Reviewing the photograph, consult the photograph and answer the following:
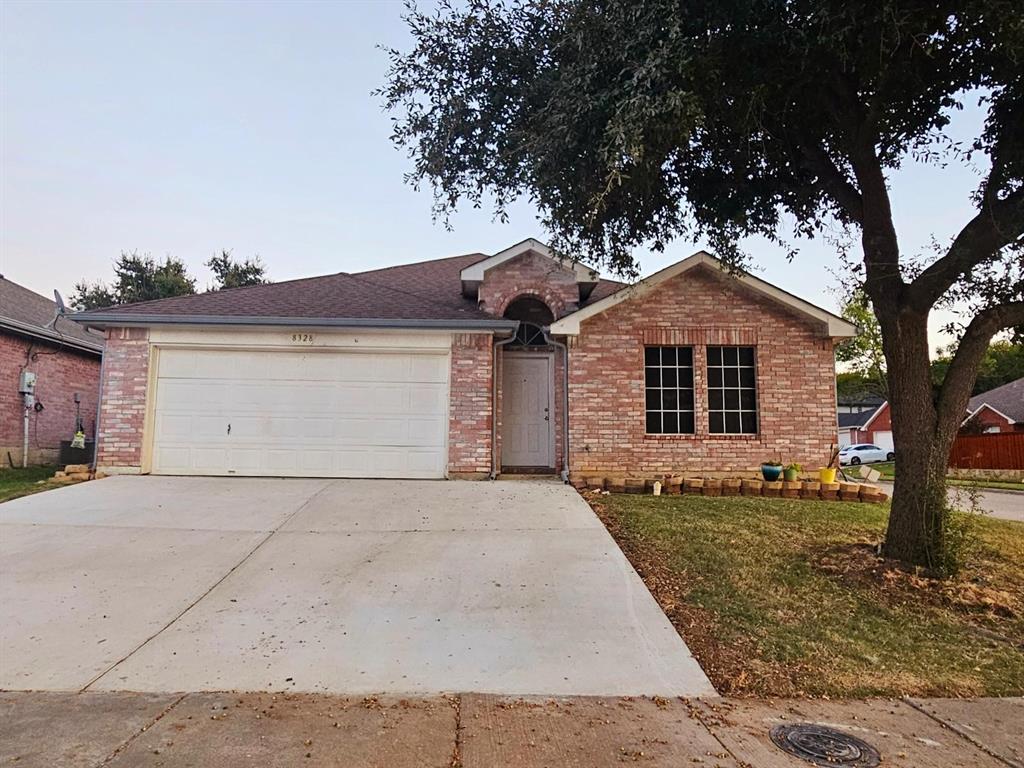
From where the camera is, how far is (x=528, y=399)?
11.4 metres

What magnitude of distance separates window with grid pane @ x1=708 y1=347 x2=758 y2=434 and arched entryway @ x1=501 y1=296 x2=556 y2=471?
9.31 ft

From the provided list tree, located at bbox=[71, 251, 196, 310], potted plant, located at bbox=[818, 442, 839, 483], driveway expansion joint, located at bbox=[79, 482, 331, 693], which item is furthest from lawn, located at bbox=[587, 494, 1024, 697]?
tree, located at bbox=[71, 251, 196, 310]

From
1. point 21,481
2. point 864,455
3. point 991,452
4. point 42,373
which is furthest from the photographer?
point 864,455

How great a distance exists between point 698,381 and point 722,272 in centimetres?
193

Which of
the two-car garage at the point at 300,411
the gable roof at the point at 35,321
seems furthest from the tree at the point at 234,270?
the two-car garage at the point at 300,411

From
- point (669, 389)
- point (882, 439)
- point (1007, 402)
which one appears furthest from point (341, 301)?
point (882, 439)

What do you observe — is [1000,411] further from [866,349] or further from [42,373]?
[42,373]

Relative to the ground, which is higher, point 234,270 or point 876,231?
point 234,270

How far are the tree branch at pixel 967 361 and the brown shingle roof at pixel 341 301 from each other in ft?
21.2

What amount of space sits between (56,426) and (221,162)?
7821 millimetres

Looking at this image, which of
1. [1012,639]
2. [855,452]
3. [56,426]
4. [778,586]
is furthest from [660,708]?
[855,452]

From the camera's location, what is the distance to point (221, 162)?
12.3 metres

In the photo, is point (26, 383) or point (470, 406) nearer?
point (470, 406)

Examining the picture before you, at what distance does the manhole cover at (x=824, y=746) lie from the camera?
9.81ft
